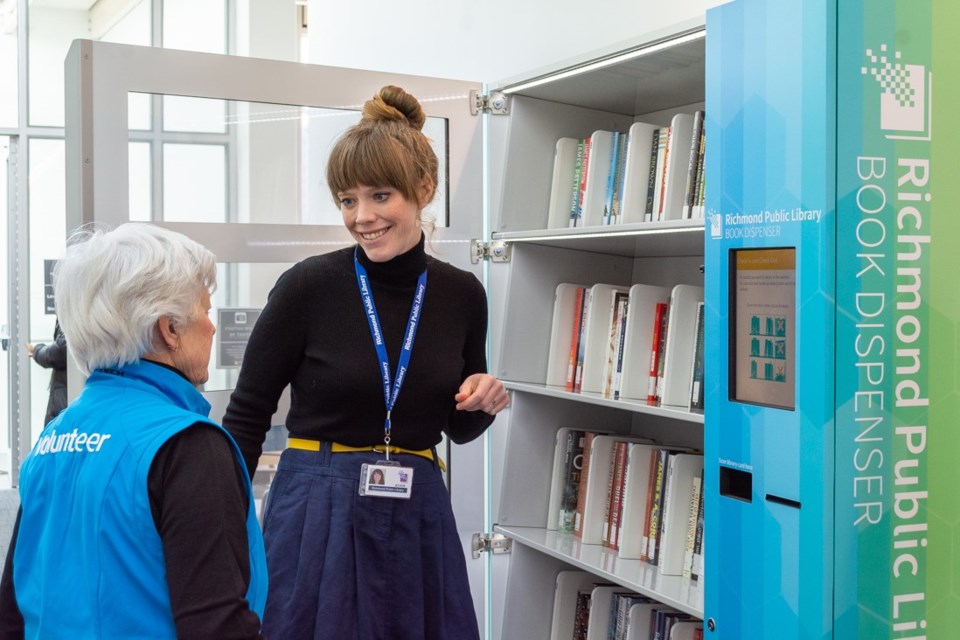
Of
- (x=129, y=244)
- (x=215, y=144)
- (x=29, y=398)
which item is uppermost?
(x=215, y=144)

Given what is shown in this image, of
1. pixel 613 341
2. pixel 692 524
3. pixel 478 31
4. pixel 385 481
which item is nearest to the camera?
pixel 385 481

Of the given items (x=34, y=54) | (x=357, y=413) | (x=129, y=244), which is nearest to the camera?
(x=129, y=244)

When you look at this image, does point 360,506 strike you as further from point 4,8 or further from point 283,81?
point 4,8

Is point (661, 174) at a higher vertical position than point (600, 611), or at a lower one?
higher

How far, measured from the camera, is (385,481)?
207 centimetres

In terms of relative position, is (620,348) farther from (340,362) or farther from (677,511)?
(340,362)

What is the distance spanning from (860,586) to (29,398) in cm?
776

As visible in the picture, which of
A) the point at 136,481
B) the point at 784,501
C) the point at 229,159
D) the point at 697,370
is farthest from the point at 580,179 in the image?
the point at 136,481

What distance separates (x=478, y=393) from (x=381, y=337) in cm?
23

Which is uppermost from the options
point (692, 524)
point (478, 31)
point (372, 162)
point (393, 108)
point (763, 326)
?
point (478, 31)

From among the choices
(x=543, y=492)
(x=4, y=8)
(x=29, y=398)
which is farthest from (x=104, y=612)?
(x=4, y=8)

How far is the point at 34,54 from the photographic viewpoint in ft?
27.2

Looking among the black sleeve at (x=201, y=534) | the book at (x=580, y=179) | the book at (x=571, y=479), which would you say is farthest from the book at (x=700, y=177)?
the black sleeve at (x=201, y=534)

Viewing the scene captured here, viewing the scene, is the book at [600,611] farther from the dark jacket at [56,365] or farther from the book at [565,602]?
the dark jacket at [56,365]
